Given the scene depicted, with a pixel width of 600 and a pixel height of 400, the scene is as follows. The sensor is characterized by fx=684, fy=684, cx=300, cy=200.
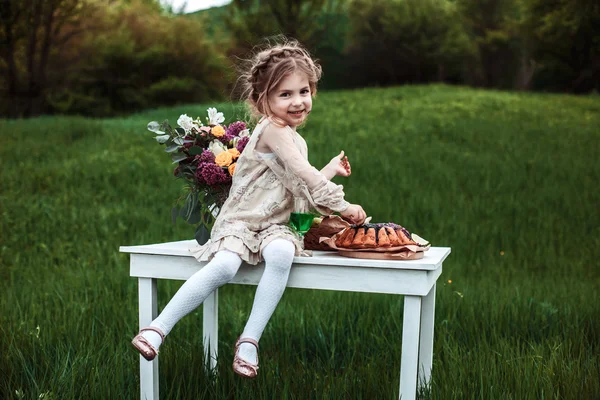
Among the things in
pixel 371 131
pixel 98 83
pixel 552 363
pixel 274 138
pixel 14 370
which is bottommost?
pixel 14 370

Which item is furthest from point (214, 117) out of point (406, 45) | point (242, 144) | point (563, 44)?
point (406, 45)

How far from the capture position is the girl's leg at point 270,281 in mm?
2498

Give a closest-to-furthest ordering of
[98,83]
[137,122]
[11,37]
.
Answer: [137,122] < [11,37] < [98,83]

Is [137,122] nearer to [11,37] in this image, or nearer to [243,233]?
[11,37]

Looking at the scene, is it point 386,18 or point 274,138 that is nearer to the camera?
point 274,138

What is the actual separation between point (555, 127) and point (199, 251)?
10.0m

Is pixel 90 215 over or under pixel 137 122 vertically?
under

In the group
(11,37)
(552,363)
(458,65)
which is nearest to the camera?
(552,363)

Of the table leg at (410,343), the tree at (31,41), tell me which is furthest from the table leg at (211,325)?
the tree at (31,41)

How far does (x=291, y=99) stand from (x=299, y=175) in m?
0.32

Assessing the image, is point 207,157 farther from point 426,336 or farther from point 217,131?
point 426,336

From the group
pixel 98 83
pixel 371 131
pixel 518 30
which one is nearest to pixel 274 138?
pixel 371 131

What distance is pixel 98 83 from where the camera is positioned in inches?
810

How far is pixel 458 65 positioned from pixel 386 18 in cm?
322
